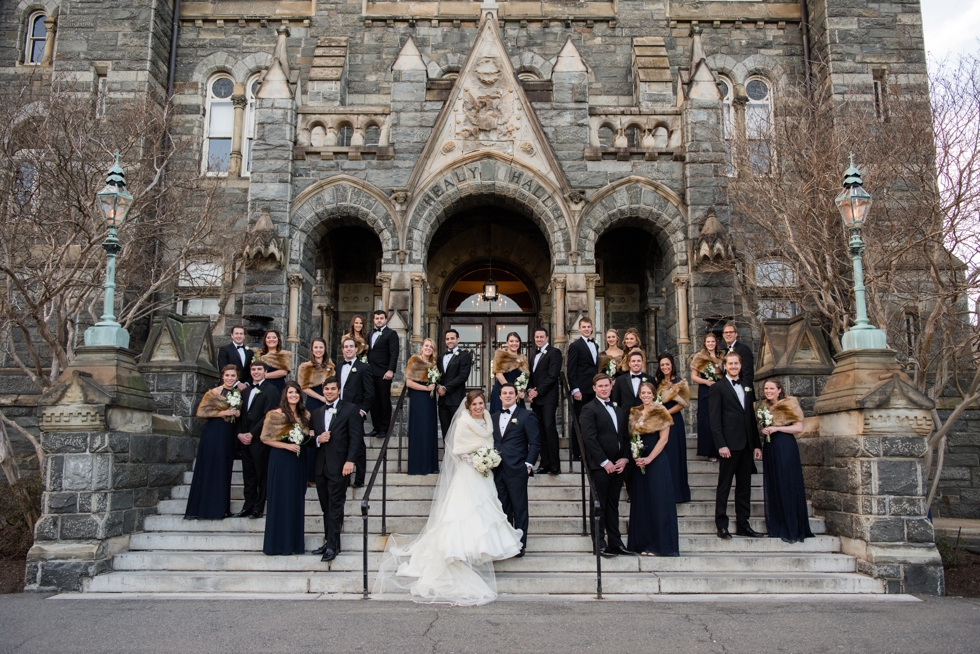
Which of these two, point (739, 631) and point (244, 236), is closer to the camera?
point (739, 631)

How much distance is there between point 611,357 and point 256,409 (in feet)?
14.7

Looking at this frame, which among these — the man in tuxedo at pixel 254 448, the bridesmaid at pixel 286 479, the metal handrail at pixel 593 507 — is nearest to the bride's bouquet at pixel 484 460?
the metal handrail at pixel 593 507

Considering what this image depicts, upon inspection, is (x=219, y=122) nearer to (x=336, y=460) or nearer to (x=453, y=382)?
(x=453, y=382)

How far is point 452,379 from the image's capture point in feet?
32.4

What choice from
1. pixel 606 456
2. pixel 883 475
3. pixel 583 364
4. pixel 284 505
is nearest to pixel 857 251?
pixel 883 475

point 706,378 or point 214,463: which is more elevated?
point 706,378

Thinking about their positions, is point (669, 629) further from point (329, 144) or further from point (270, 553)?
point (329, 144)


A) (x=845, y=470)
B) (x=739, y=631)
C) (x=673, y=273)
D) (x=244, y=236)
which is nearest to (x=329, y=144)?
(x=244, y=236)

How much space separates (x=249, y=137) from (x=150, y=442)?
9.45 metres

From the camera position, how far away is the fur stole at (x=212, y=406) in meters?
9.05

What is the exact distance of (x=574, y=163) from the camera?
1347cm

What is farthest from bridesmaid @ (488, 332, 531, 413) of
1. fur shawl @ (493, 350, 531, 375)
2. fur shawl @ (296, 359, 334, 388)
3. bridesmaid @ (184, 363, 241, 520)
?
bridesmaid @ (184, 363, 241, 520)

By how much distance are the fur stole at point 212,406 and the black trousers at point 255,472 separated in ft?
1.53

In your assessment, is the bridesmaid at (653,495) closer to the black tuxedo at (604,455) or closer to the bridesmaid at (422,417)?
the black tuxedo at (604,455)
